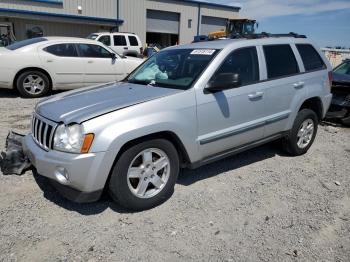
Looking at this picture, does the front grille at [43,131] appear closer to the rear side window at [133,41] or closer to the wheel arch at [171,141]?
the wheel arch at [171,141]

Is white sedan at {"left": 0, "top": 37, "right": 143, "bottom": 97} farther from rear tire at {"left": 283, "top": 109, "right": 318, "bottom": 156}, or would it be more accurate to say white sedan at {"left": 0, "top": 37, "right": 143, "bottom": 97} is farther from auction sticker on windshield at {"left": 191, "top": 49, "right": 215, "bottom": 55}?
rear tire at {"left": 283, "top": 109, "right": 318, "bottom": 156}

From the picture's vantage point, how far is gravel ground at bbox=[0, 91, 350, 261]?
2.91 m

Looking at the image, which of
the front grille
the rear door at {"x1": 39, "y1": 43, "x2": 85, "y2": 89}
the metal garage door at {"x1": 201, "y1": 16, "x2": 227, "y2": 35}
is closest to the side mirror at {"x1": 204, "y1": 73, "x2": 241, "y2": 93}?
the front grille

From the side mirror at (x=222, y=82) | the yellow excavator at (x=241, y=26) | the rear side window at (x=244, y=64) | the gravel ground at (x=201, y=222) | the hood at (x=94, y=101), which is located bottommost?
the gravel ground at (x=201, y=222)

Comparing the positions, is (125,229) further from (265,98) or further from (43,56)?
(43,56)

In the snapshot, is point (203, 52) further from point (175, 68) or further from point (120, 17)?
point (120, 17)

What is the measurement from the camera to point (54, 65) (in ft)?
28.7

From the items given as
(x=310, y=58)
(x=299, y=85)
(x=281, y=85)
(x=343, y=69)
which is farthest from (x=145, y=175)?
(x=343, y=69)

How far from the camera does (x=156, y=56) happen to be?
4.85 metres

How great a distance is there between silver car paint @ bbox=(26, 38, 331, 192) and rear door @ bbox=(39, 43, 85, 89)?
5.15m

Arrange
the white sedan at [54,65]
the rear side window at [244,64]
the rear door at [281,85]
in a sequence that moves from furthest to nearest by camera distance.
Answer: the white sedan at [54,65] < the rear door at [281,85] < the rear side window at [244,64]

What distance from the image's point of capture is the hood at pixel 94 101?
3.18 meters

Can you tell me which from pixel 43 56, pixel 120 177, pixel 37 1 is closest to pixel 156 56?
pixel 120 177

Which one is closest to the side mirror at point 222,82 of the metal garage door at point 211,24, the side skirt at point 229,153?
the side skirt at point 229,153
